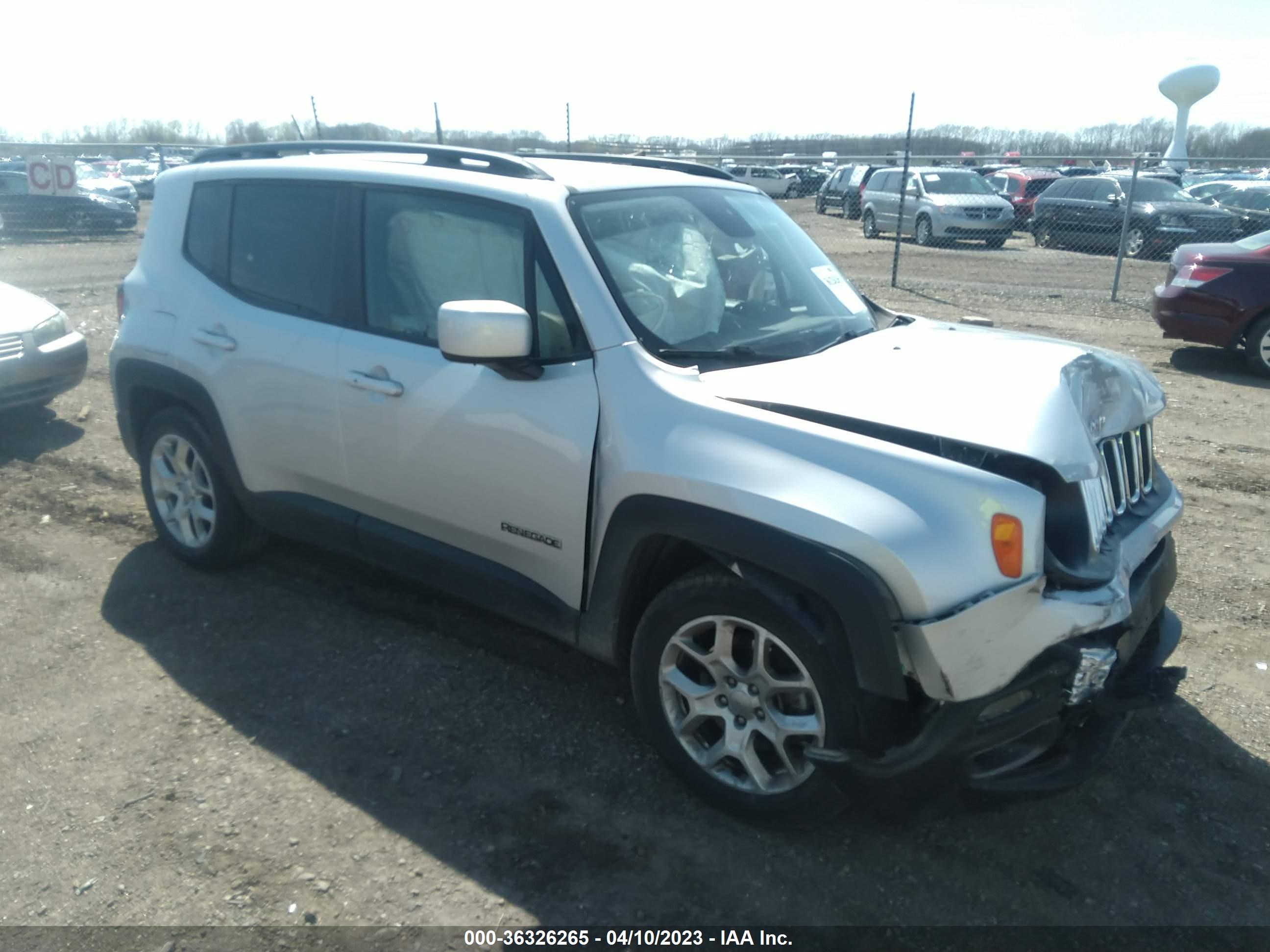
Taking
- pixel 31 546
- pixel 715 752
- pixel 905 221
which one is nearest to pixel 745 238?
pixel 715 752

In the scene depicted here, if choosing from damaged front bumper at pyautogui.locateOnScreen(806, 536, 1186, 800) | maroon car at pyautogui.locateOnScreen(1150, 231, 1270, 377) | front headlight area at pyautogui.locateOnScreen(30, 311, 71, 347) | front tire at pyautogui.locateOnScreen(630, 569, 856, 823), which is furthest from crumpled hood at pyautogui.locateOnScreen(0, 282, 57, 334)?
maroon car at pyautogui.locateOnScreen(1150, 231, 1270, 377)

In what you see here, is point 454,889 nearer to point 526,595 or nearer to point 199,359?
point 526,595

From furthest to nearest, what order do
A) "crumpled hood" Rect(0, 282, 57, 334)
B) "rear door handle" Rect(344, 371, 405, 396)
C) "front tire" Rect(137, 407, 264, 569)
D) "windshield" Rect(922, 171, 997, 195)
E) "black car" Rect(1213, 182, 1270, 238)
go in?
"windshield" Rect(922, 171, 997, 195), "black car" Rect(1213, 182, 1270, 238), "crumpled hood" Rect(0, 282, 57, 334), "front tire" Rect(137, 407, 264, 569), "rear door handle" Rect(344, 371, 405, 396)

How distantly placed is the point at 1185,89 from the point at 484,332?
64.2m

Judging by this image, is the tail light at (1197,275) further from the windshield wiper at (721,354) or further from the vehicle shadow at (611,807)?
the windshield wiper at (721,354)

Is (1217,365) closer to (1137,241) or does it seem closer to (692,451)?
(692,451)

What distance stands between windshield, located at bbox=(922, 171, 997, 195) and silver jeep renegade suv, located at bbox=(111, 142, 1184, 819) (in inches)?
711

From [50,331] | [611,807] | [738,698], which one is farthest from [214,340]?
[50,331]

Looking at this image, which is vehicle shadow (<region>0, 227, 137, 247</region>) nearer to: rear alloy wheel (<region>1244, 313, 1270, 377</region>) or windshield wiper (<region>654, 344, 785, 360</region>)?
windshield wiper (<region>654, 344, 785, 360</region>)

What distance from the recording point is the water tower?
178 feet

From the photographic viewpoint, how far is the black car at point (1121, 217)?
1772cm

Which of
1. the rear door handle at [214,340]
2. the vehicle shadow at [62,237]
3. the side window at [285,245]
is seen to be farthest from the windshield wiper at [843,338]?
the vehicle shadow at [62,237]

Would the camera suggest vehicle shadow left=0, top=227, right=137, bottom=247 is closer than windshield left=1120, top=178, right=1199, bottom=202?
No

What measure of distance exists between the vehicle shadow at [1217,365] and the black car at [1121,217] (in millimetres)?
7694
